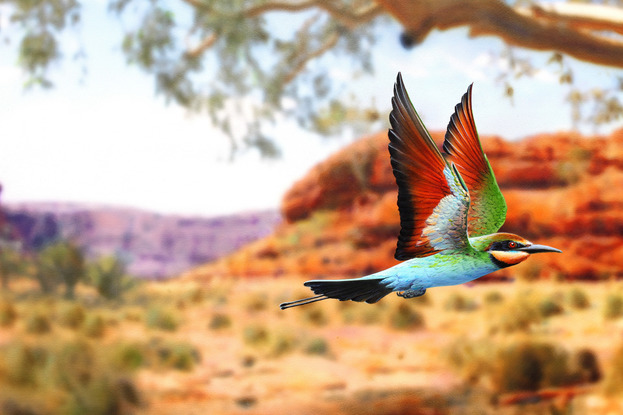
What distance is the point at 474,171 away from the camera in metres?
0.94

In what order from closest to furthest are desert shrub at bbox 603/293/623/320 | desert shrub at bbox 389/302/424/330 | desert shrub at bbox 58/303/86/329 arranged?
1. desert shrub at bbox 603/293/623/320
2. desert shrub at bbox 389/302/424/330
3. desert shrub at bbox 58/303/86/329

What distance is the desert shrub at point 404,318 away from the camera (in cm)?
961

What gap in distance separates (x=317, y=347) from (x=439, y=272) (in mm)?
8259

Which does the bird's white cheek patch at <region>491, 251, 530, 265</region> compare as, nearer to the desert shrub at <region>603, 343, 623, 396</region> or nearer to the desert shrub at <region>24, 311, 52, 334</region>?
the desert shrub at <region>603, 343, 623, 396</region>

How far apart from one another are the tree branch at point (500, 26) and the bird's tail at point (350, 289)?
2050 millimetres

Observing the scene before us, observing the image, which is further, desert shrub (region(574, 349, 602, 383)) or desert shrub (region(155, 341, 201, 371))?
desert shrub (region(155, 341, 201, 371))

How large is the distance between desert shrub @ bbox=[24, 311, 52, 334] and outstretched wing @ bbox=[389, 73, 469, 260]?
34.1ft

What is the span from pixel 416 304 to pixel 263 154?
4.55 m

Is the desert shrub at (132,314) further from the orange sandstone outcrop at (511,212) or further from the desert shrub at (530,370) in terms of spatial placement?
the desert shrub at (530,370)

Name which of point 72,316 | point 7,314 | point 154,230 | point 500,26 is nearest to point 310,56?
point 500,26

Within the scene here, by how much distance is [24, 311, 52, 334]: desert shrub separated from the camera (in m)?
9.64

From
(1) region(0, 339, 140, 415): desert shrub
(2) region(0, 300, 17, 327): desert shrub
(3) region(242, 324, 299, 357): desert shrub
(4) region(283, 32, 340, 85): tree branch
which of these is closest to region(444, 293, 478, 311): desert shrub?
(3) region(242, 324, 299, 357): desert shrub

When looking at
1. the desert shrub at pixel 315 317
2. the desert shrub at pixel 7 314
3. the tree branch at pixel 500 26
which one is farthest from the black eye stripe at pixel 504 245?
the desert shrub at pixel 7 314

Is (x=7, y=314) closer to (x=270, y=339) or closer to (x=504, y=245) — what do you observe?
(x=270, y=339)
